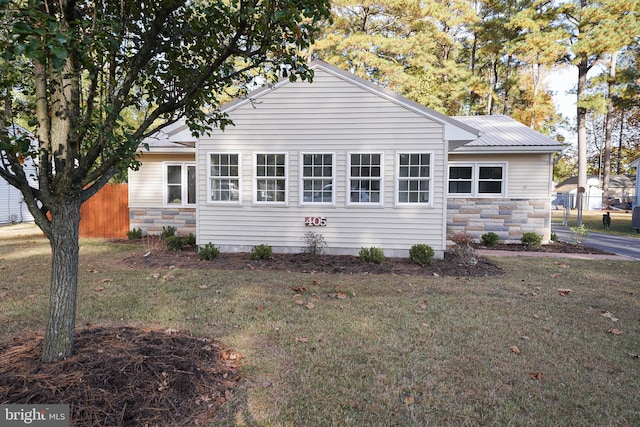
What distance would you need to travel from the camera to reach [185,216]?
12.2m

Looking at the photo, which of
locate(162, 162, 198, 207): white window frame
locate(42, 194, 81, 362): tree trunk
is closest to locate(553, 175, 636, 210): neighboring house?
locate(162, 162, 198, 207): white window frame

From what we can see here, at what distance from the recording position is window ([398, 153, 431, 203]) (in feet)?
29.1

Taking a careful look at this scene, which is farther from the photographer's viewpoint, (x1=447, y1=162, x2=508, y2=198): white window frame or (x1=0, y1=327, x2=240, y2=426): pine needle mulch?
(x1=447, y1=162, x2=508, y2=198): white window frame

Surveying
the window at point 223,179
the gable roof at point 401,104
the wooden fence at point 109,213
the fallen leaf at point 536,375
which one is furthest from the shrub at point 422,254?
the wooden fence at point 109,213

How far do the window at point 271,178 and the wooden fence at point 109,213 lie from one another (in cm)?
631

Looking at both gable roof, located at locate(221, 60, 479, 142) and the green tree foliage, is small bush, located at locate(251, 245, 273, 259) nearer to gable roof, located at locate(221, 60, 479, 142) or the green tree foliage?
gable roof, located at locate(221, 60, 479, 142)

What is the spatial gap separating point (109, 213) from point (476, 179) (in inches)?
506

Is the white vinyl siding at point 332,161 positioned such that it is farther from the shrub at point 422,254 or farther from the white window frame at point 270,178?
the shrub at point 422,254

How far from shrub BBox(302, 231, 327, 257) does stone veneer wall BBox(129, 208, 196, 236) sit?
482 centimetres

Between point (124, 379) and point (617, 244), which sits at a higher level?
point (124, 379)

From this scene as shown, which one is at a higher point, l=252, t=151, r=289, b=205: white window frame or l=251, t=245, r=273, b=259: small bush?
l=252, t=151, r=289, b=205: white window frame

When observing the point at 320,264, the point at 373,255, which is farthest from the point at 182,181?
the point at 373,255

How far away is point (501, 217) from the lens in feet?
37.8

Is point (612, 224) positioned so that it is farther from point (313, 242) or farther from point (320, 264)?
point (320, 264)
